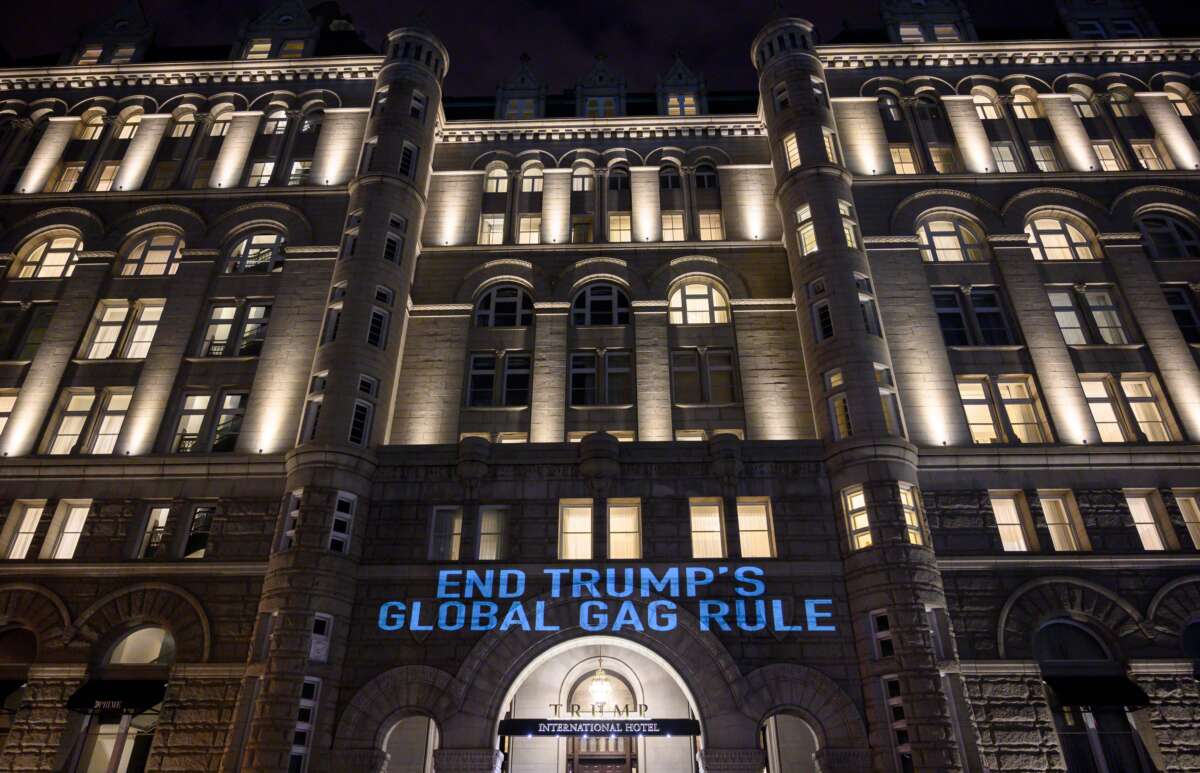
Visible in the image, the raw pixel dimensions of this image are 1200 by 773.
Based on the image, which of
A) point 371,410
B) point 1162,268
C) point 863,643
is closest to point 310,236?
point 371,410

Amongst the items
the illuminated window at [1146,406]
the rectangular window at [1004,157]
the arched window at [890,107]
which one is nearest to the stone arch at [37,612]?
the illuminated window at [1146,406]

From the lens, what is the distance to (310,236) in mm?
34156

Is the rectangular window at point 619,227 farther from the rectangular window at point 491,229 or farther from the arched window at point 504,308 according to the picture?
the arched window at point 504,308

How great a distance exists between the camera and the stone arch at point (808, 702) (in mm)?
22897

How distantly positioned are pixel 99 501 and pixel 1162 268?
45932 millimetres

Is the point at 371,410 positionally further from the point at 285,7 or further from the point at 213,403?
the point at 285,7

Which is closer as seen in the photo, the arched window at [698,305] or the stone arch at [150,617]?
the stone arch at [150,617]

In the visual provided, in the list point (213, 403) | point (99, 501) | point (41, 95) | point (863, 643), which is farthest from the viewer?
point (41, 95)

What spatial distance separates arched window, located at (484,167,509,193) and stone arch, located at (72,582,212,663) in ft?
77.0

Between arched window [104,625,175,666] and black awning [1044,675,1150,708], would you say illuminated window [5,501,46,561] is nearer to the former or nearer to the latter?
arched window [104,625,175,666]

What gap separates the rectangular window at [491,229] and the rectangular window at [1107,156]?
98.2ft

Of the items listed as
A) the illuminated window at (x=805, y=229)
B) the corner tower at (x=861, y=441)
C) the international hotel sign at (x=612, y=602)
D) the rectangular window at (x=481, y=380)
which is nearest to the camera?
the corner tower at (x=861, y=441)

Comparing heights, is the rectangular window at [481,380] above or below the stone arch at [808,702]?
above

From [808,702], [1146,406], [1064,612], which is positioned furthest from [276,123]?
[1146,406]
